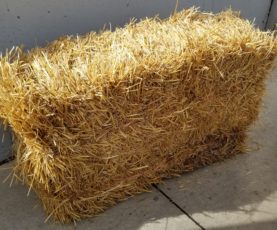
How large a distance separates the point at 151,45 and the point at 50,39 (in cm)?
76

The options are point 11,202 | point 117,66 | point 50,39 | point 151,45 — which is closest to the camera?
point 117,66

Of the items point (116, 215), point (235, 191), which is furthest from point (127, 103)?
point (235, 191)

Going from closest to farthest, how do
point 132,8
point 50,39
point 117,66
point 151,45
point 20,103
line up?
point 20,103
point 117,66
point 151,45
point 50,39
point 132,8

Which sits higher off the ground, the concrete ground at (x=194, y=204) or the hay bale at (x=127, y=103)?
the hay bale at (x=127, y=103)

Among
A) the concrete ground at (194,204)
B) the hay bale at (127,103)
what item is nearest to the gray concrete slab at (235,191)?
the concrete ground at (194,204)

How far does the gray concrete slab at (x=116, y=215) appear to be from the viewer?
214 cm

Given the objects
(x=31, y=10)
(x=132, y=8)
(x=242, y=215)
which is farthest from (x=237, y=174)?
(x=31, y=10)

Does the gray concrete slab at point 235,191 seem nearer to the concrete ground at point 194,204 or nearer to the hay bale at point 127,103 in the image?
the concrete ground at point 194,204

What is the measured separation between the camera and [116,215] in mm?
2213

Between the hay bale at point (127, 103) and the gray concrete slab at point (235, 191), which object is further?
the gray concrete slab at point (235, 191)

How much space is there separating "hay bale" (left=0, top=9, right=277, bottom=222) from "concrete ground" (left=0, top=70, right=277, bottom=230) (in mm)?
79

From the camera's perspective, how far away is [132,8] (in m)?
2.90

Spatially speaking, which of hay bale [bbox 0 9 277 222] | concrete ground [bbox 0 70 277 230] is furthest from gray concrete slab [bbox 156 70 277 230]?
hay bale [bbox 0 9 277 222]

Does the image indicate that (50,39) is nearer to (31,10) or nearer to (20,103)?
(31,10)
